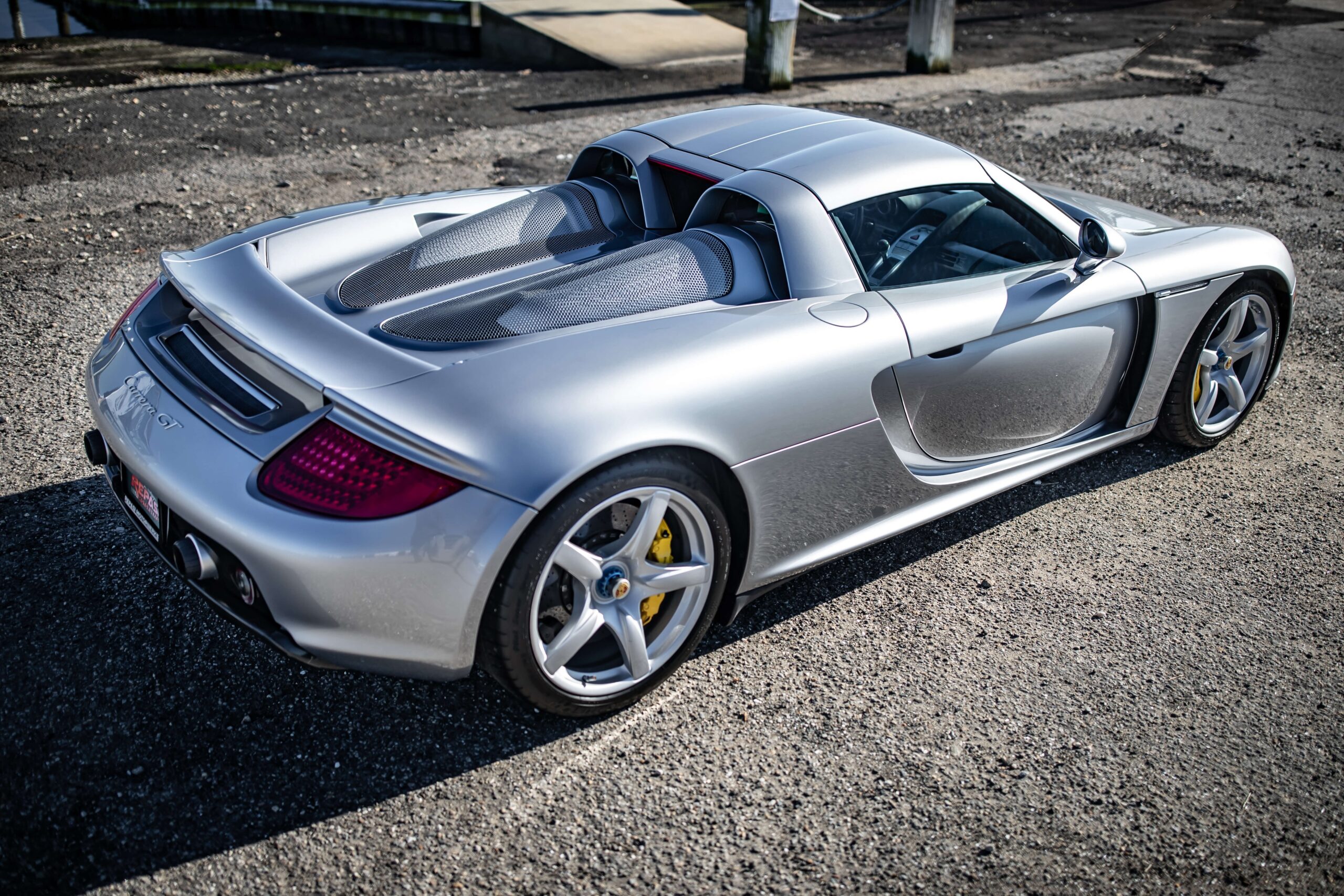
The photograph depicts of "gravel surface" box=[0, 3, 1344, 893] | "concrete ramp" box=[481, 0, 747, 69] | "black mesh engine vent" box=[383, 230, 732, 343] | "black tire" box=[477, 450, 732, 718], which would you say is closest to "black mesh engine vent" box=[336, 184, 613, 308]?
"black mesh engine vent" box=[383, 230, 732, 343]

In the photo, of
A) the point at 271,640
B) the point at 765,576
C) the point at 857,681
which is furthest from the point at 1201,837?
the point at 271,640

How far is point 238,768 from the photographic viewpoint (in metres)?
2.58

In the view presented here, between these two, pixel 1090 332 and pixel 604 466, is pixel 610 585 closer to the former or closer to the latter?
pixel 604 466

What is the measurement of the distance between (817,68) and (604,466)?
31.7 feet

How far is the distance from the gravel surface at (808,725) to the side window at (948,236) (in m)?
0.94

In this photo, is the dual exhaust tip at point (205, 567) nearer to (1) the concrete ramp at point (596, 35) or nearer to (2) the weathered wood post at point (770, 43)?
(2) the weathered wood post at point (770, 43)

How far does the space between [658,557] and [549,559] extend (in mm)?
444

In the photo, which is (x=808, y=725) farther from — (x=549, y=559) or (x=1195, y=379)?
(x=1195, y=379)

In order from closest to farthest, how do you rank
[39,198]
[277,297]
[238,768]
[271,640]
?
1. [271,640]
2. [238,768]
3. [277,297]
4. [39,198]

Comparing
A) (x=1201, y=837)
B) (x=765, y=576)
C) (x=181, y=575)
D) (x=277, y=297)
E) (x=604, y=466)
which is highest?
(x=277, y=297)

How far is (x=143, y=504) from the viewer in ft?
8.84

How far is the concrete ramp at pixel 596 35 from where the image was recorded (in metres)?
10.6

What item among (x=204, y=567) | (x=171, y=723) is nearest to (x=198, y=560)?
(x=204, y=567)

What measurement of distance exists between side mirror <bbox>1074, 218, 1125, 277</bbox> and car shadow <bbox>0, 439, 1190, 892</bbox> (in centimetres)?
→ 119
